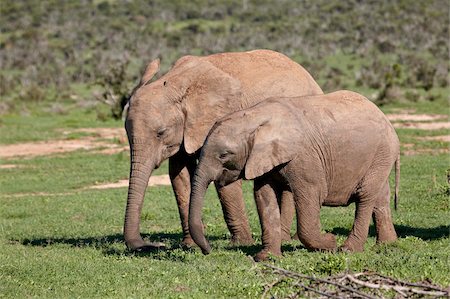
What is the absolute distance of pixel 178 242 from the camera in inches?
502

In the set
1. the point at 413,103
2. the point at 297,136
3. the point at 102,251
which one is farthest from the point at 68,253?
the point at 413,103

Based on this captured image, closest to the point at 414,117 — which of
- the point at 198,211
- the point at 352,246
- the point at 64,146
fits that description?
the point at 64,146

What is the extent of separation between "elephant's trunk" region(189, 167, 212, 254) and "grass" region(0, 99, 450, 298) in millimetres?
271

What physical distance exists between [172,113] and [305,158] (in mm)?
1803

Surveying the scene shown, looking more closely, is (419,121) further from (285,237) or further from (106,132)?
(285,237)

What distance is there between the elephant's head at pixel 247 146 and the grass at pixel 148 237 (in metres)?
0.93

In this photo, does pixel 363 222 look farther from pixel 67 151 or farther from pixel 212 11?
pixel 212 11

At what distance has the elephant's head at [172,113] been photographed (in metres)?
10.9

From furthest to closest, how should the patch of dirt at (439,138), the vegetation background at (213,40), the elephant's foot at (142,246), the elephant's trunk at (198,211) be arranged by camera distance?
1. the vegetation background at (213,40)
2. the patch of dirt at (439,138)
3. the elephant's foot at (142,246)
4. the elephant's trunk at (198,211)

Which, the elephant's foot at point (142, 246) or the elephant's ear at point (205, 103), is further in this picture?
the elephant's ear at point (205, 103)

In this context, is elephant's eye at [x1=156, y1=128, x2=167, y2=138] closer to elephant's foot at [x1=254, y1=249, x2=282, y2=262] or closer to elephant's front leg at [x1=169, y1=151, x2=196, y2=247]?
elephant's front leg at [x1=169, y1=151, x2=196, y2=247]

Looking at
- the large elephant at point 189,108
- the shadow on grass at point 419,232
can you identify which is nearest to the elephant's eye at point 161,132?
the large elephant at point 189,108

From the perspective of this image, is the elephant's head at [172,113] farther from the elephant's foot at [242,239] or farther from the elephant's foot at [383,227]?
the elephant's foot at [383,227]

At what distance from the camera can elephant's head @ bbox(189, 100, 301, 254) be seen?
10.0 metres
